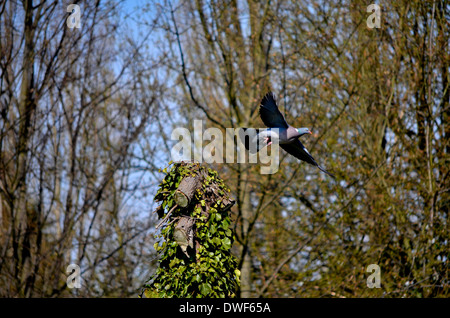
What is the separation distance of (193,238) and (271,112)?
4.68ft

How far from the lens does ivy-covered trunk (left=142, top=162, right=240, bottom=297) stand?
4156mm

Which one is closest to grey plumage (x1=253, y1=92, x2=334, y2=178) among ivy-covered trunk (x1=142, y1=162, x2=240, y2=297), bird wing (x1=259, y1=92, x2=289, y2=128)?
bird wing (x1=259, y1=92, x2=289, y2=128)

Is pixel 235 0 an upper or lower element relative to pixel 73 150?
upper

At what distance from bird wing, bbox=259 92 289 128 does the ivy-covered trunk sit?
2.83ft

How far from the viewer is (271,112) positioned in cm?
490

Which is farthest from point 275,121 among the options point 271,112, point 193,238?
point 193,238

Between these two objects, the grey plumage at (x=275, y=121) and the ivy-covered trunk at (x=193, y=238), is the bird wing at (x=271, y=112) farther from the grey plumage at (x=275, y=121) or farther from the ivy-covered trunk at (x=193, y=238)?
the ivy-covered trunk at (x=193, y=238)

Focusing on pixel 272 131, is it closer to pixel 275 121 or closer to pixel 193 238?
pixel 275 121

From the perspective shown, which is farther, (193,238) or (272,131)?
(272,131)
